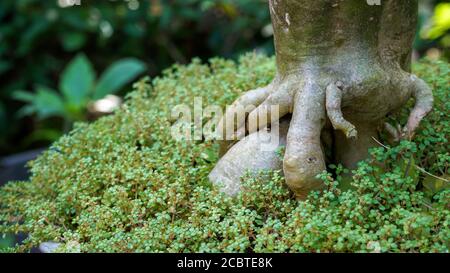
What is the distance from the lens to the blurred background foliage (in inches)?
162

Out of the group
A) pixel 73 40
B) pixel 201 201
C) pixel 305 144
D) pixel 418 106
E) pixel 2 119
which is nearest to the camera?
pixel 305 144

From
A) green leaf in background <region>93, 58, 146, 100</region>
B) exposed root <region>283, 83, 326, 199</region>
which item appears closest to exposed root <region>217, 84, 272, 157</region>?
exposed root <region>283, 83, 326, 199</region>

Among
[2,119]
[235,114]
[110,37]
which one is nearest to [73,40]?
[110,37]

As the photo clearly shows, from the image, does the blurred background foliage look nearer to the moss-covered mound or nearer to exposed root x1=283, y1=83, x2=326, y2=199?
the moss-covered mound

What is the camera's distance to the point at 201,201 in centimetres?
191

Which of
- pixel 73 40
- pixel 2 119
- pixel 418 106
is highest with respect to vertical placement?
pixel 73 40

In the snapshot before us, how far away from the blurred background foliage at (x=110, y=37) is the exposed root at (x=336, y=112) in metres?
2.18

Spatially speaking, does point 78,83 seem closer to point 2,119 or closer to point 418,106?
point 2,119

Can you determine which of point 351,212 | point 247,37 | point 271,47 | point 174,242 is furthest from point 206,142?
point 247,37

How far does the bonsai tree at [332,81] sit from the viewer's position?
71.4 inches

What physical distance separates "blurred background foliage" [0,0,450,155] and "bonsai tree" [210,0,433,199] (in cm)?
204

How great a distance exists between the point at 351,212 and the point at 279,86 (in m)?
0.50

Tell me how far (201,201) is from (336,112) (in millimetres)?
509

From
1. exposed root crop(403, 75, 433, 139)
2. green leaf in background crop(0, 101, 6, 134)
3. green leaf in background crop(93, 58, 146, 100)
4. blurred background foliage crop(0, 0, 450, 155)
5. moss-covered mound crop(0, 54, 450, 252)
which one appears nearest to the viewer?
moss-covered mound crop(0, 54, 450, 252)
